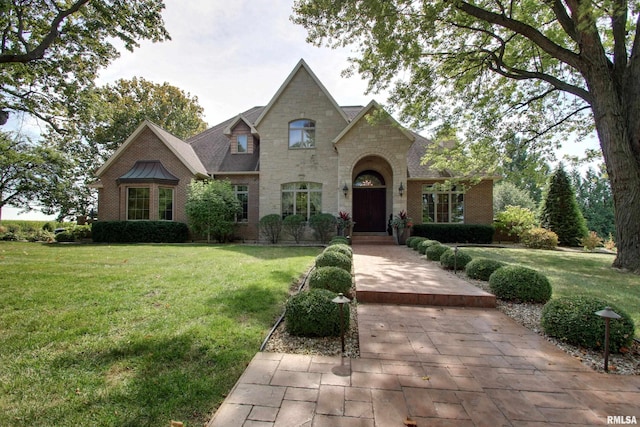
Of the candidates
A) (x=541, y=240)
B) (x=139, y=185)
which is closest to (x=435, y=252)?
(x=541, y=240)

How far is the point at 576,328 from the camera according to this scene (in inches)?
130

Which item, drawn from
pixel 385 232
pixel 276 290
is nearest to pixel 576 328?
pixel 276 290

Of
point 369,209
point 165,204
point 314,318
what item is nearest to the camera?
point 314,318

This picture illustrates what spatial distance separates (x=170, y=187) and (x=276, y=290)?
1251 cm

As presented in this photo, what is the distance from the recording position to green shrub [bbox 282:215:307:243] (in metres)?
14.5

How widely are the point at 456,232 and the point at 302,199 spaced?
8.41 m

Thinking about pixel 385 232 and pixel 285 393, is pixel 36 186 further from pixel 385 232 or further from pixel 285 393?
pixel 285 393

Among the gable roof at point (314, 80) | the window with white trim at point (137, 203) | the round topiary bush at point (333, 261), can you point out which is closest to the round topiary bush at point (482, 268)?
the round topiary bush at point (333, 261)

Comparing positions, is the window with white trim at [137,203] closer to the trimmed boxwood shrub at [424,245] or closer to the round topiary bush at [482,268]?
the trimmed boxwood shrub at [424,245]

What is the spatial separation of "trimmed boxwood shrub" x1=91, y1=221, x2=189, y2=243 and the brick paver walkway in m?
13.6

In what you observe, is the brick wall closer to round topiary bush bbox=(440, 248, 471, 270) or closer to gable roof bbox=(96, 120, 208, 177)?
gable roof bbox=(96, 120, 208, 177)

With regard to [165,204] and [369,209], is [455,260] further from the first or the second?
[165,204]

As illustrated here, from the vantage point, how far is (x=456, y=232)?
15.0 meters

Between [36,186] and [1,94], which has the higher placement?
[1,94]
